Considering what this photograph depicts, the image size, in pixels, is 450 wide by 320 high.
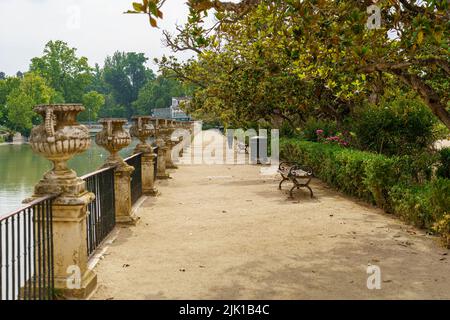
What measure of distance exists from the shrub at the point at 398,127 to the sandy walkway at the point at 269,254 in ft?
14.0

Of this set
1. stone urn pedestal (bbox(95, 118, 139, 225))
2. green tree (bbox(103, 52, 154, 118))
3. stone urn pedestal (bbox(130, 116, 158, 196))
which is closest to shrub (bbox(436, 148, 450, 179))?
stone urn pedestal (bbox(130, 116, 158, 196))

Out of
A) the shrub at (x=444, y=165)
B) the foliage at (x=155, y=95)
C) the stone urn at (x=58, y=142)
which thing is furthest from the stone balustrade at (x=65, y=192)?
the foliage at (x=155, y=95)

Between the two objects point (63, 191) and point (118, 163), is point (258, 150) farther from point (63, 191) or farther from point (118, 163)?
point (63, 191)

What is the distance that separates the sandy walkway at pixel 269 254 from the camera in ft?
18.2

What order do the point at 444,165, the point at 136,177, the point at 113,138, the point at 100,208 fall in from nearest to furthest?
the point at 100,208 → the point at 113,138 → the point at 136,177 → the point at 444,165

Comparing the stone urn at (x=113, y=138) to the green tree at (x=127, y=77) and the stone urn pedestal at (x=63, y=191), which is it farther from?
the green tree at (x=127, y=77)

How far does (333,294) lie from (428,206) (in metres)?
3.65

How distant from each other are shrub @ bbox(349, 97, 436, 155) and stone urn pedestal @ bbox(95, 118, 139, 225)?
8.98 meters

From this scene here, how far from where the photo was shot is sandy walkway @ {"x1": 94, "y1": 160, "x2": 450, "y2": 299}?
555cm

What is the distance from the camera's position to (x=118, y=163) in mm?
9133

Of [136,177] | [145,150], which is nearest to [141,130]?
[145,150]

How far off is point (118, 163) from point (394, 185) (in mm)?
5579
